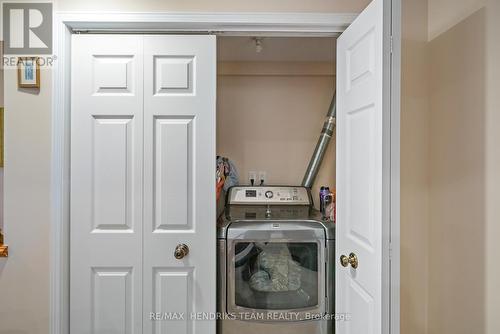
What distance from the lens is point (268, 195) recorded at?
7.39 ft

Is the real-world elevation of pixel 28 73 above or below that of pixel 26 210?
above

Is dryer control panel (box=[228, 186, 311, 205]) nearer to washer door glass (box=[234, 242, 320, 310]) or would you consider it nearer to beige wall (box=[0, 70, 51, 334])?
washer door glass (box=[234, 242, 320, 310])

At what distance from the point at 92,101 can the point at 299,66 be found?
145 cm

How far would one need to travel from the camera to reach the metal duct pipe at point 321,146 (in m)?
2.29

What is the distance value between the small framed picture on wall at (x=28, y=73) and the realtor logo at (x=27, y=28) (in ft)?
0.17

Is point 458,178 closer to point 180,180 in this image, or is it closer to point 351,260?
point 351,260

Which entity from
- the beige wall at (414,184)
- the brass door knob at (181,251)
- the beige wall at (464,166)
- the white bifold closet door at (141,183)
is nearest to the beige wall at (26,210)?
the white bifold closet door at (141,183)

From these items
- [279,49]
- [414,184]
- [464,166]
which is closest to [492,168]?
[464,166]

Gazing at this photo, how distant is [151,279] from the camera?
1.71 metres

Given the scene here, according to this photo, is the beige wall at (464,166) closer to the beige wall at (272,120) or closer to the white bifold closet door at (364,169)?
the white bifold closet door at (364,169)

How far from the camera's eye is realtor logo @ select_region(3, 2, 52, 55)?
1663 mm

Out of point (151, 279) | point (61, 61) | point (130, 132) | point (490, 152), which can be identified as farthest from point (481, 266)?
point (61, 61)

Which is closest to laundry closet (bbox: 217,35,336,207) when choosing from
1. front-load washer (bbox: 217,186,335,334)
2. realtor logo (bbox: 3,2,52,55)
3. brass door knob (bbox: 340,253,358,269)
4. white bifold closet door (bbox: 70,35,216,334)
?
front-load washer (bbox: 217,186,335,334)

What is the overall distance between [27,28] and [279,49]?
1.45m
